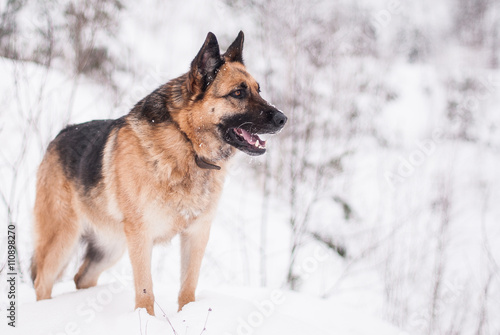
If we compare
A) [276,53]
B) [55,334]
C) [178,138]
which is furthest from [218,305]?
[276,53]

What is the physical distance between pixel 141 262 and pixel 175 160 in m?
0.72

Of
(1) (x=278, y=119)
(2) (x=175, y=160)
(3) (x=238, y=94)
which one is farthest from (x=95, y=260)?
(1) (x=278, y=119)

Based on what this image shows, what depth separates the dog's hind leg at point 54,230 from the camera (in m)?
2.88

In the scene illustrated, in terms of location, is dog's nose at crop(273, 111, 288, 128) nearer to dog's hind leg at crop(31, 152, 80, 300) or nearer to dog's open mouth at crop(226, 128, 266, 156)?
dog's open mouth at crop(226, 128, 266, 156)

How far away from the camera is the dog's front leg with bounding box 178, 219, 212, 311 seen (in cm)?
259

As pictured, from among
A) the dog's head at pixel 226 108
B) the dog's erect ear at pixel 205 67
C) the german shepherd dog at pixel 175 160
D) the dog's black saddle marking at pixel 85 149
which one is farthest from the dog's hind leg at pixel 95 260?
the dog's erect ear at pixel 205 67

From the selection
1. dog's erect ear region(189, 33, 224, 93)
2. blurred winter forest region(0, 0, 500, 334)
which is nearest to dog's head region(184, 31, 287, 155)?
dog's erect ear region(189, 33, 224, 93)

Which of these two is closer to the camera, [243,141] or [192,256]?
[243,141]

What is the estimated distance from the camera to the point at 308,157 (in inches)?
231

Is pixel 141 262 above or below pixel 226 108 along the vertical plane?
below

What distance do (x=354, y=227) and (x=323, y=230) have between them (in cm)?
66

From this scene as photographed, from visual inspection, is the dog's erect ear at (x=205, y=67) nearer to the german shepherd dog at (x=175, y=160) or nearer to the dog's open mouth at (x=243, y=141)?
the german shepherd dog at (x=175, y=160)

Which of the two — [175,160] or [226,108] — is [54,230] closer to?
[175,160]

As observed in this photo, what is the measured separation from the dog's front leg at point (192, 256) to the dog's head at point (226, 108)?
0.65m
